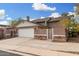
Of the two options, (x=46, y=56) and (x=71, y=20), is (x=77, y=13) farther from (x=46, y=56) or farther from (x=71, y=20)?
(x=46, y=56)

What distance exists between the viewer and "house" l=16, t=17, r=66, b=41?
381 cm

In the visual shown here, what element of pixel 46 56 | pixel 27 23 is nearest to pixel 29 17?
pixel 27 23

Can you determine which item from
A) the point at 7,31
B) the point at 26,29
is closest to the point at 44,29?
the point at 26,29

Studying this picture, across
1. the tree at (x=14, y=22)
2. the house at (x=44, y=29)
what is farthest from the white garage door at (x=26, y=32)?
the tree at (x=14, y=22)

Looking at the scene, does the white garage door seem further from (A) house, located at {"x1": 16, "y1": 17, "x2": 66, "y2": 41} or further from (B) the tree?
(B) the tree

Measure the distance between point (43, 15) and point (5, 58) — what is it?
79cm

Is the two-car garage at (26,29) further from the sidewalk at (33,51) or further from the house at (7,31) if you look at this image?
the sidewalk at (33,51)

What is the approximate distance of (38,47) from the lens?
3795mm

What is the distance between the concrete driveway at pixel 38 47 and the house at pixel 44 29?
0.08 m

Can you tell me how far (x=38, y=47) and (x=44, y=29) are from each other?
277mm

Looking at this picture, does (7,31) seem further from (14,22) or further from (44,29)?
(44,29)

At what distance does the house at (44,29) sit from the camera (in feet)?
12.5

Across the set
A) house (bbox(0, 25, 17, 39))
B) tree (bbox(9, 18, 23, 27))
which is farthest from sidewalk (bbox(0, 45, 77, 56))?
tree (bbox(9, 18, 23, 27))

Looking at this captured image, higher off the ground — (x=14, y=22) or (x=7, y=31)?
(x=14, y=22)
